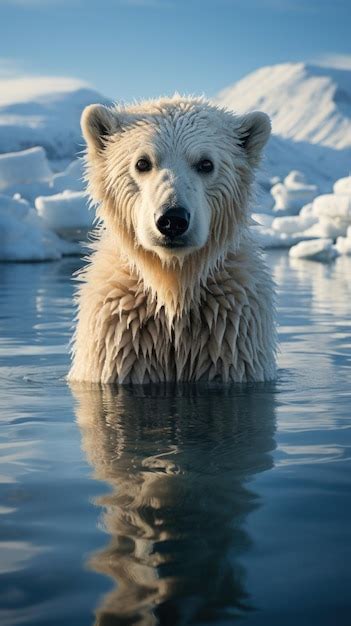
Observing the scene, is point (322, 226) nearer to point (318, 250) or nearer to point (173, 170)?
point (318, 250)

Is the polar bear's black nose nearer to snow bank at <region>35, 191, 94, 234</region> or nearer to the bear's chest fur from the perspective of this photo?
the bear's chest fur

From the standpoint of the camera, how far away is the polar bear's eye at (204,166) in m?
4.40

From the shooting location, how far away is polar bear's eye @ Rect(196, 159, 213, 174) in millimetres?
4402

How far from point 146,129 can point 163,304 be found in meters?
0.85

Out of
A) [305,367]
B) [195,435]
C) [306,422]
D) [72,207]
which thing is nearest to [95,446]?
[195,435]

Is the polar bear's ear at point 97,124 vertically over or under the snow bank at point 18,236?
over

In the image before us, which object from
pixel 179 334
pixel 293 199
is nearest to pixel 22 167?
pixel 293 199

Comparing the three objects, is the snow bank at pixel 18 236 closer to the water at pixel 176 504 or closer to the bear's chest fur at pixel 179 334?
the water at pixel 176 504

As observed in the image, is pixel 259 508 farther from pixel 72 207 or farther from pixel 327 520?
pixel 72 207

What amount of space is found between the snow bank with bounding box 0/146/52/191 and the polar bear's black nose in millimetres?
29662

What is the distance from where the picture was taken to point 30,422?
156 inches

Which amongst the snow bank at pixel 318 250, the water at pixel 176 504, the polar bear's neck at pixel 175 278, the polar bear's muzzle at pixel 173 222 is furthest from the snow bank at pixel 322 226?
the polar bear's muzzle at pixel 173 222

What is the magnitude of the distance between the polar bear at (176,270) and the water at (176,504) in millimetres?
175

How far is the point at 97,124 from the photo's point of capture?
4.73 metres
